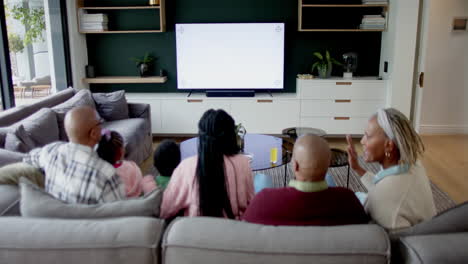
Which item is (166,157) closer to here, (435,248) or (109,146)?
(109,146)

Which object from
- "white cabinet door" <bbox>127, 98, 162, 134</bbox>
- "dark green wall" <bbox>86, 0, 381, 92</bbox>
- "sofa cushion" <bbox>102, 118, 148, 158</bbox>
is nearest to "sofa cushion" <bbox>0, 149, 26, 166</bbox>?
"sofa cushion" <bbox>102, 118, 148, 158</bbox>

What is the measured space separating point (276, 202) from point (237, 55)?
435 centimetres

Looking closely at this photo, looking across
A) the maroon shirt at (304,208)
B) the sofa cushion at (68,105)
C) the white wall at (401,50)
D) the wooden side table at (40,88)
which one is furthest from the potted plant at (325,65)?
the maroon shirt at (304,208)

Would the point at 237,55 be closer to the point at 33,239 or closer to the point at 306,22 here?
the point at 306,22

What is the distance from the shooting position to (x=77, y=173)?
171 cm

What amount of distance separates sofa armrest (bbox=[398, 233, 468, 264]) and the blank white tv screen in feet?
14.9

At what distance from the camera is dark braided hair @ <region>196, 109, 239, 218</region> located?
6.19 feet

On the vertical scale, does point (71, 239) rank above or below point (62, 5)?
below

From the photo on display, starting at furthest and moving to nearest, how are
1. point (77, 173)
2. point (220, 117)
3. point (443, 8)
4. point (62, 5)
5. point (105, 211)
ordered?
1. point (443, 8)
2. point (62, 5)
3. point (220, 117)
4. point (77, 173)
5. point (105, 211)

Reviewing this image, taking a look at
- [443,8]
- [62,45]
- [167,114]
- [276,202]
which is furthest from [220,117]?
[443,8]

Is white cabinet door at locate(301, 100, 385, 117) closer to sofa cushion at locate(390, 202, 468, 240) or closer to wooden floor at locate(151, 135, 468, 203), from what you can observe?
wooden floor at locate(151, 135, 468, 203)

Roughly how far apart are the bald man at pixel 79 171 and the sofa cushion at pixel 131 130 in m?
2.25

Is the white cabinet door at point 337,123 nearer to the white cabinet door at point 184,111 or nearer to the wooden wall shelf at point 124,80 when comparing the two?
the white cabinet door at point 184,111

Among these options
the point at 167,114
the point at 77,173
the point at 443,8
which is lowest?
the point at 167,114
